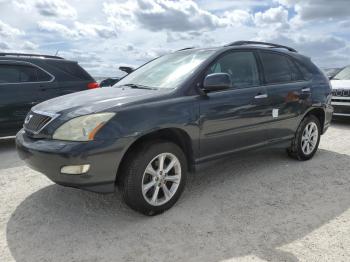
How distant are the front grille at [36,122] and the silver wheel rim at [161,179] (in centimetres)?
103

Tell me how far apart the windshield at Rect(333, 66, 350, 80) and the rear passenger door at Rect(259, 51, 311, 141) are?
509 cm

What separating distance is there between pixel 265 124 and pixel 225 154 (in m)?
0.78

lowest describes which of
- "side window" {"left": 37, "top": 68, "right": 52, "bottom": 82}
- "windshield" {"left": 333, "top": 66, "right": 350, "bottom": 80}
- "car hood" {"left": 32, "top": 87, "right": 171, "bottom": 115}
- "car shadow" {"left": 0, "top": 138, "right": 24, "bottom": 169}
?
"car shadow" {"left": 0, "top": 138, "right": 24, "bottom": 169}

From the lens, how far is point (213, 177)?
459 cm

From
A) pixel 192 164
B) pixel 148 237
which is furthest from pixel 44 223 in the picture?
pixel 192 164

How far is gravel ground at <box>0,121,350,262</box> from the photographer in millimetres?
2824

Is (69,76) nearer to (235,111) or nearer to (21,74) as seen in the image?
(21,74)

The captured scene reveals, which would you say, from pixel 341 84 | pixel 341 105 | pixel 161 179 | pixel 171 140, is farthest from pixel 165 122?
pixel 341 84

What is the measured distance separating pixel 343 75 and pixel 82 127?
871 cm

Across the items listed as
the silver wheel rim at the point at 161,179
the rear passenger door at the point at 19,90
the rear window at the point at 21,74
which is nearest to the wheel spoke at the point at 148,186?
the silver wheel rim at the point at 161,179

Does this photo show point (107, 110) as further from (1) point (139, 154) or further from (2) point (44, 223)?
(2) point (44, 223)

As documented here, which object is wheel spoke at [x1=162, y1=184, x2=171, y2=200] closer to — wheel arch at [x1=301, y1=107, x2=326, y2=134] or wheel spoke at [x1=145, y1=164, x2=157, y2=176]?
wheel spoke at [x1=145, y1=164, x2=157, y2=176]

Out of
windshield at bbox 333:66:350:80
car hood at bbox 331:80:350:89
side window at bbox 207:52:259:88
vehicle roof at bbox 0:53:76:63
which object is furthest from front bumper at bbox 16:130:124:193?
windshield at bbox 333:66:350:80

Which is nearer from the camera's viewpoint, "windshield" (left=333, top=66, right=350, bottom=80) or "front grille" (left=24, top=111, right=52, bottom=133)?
"front grille" (left=24, top=111, right=52, bottom=133)
